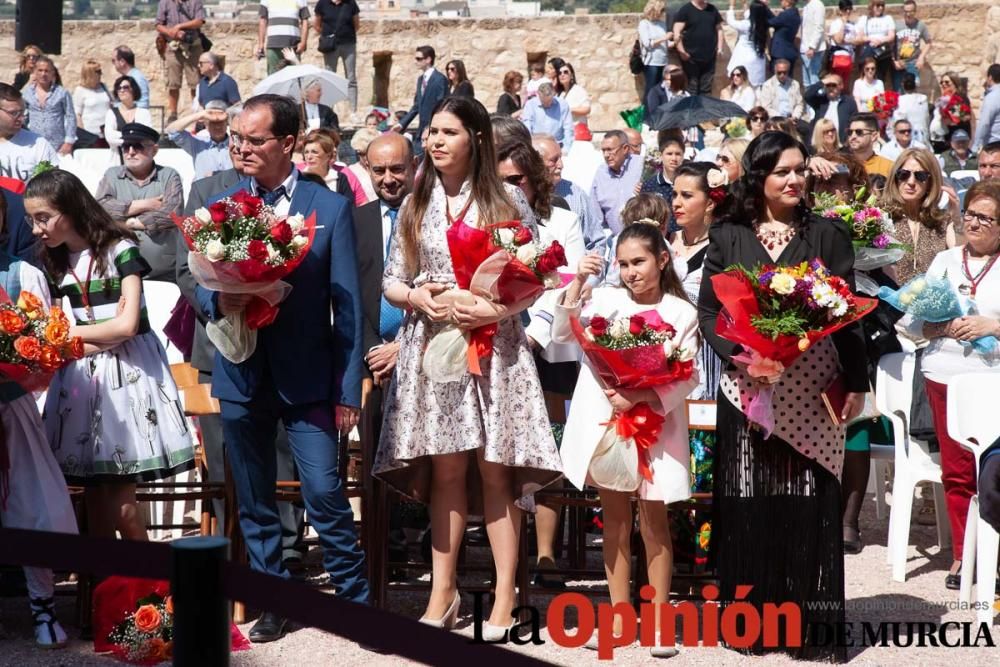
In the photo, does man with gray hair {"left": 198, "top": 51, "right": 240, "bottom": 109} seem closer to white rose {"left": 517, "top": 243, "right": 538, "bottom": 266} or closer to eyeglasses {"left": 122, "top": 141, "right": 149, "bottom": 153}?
eyeglasses {"left": 122, "top": 141, "right": 149, "bottom": 153}

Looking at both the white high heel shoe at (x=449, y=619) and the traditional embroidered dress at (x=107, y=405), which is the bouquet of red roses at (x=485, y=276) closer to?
the white high heel shoe at (x=449, y=619)

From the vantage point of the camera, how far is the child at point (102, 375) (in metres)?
5.67

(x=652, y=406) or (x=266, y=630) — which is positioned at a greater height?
(x=652, y=406)

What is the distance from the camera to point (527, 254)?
5.11 meters

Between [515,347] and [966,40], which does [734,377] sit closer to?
[515,347]

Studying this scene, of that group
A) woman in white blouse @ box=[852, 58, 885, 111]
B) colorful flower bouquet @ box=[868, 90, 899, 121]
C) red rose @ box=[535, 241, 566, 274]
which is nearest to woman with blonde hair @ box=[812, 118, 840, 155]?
colorful flower bouquet @ box=[868, 90, 899, 121]

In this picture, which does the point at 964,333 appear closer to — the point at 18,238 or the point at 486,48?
the point at 18,238

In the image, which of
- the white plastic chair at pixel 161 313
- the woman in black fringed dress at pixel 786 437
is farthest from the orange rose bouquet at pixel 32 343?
the woman in black fringed dress at pixel 786 437

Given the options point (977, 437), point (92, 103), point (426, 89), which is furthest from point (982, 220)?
point (92, 103)

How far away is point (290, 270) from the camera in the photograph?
4961 mm

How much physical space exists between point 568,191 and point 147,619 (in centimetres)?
461

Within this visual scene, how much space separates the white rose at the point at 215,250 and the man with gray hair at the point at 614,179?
6367 mm

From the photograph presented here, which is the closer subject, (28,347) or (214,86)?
(28,347)

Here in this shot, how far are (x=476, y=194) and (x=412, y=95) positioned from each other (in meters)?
18.3
